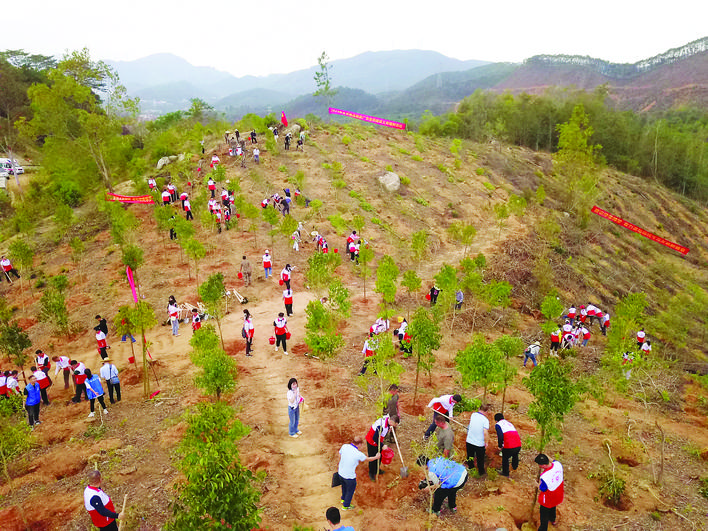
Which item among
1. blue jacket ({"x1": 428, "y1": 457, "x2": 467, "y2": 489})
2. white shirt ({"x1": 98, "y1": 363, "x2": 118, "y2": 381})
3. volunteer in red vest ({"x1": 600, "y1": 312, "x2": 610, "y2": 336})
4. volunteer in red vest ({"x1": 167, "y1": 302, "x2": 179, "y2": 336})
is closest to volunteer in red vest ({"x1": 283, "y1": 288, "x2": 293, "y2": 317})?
volunteer in red vest ({"x1": 167, "y1": 302, "x2": 179, "y2": 336})

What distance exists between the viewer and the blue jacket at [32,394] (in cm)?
1158

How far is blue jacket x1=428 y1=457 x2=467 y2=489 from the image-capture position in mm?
7422

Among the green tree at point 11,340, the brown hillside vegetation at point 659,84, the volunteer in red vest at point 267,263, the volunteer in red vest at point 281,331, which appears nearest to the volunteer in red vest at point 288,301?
the volunteer in red vest at point 281,331

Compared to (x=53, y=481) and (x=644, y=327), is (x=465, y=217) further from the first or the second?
(x=53, y=481)

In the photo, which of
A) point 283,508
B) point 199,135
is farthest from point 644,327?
point 199,135

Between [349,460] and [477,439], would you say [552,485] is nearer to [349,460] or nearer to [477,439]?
[477,439]

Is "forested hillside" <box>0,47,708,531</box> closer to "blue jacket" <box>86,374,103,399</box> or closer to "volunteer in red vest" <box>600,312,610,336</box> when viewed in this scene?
"volunteer in red vest" <box>600,312,610,336</box>

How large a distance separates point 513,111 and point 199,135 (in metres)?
A: 43.0

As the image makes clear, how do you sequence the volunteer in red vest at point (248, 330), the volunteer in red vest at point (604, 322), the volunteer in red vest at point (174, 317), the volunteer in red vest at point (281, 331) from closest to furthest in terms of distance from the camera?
1. the volunteer in red vest at point (281, 331)
2. the volunteer in red vest at point (248, 330)
3. the volunteer in red vest at point (174, 317)
4. the volunteer in red vest at point (604, 322)

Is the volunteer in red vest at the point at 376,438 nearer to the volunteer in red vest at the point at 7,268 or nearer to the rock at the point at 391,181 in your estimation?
the volunteer in red vest at the point at 7,268

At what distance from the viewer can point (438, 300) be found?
18672mm

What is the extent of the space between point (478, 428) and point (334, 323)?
196 inches

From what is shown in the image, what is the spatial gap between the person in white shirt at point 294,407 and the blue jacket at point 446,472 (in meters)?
3.73

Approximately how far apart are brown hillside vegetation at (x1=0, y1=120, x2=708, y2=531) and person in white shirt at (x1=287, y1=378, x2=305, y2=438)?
0.89ft
